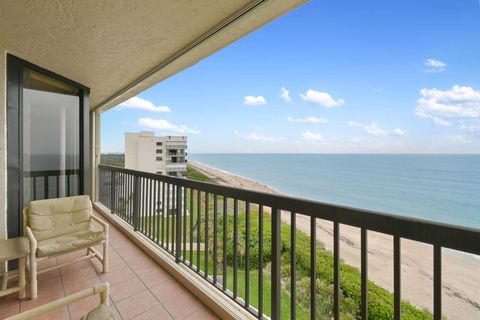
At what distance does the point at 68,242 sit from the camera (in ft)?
7.47

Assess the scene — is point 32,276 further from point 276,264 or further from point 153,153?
point 153,153

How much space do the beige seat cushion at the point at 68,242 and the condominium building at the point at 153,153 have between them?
21.8 meters

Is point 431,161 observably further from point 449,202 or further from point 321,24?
point 321,24

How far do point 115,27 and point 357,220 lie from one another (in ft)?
7.51

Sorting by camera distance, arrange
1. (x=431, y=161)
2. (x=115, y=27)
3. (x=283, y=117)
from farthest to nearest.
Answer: (x=283, y=117)
(x=431, y=161)
(x=115, y=27)

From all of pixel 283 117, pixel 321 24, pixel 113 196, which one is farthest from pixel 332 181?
pixel 113 196

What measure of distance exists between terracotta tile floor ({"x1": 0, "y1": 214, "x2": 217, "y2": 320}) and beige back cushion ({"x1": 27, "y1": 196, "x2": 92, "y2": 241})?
41 centimetres

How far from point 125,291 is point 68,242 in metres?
0.79

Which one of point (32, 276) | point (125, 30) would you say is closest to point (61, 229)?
point (32, 276)

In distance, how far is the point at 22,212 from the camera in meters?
2.46

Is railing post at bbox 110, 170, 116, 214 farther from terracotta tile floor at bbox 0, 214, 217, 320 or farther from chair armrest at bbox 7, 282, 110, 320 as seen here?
chair armrest at bbox 7, 282, 110, 320

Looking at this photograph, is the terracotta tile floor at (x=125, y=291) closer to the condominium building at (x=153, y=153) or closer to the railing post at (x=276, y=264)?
the railing post at (x=276, y=264)

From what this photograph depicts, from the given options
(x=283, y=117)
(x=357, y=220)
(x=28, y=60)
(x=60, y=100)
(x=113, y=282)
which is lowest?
(x=113, y=282)

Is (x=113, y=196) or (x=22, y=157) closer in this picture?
(x=22, y=157)
